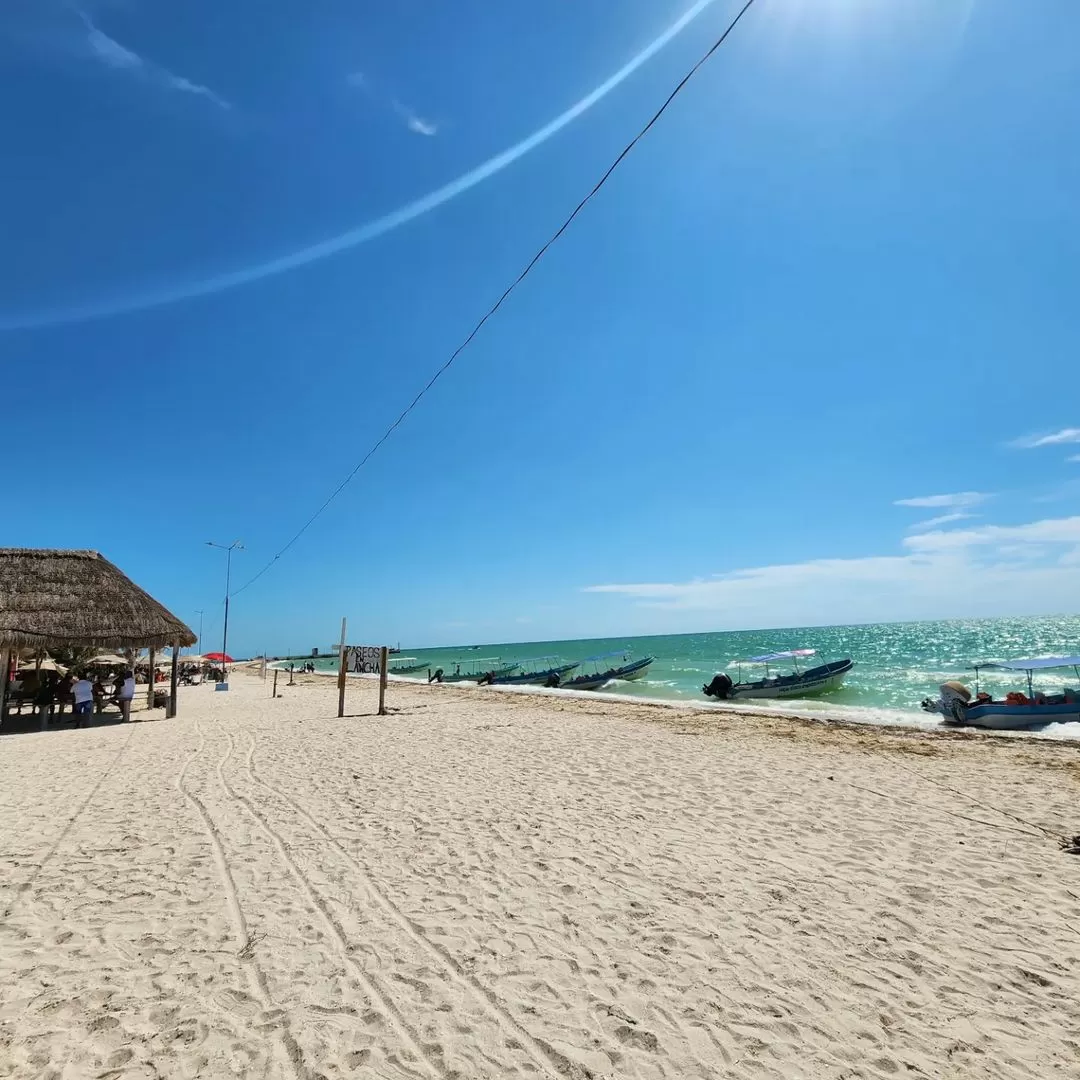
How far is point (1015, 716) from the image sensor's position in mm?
15445

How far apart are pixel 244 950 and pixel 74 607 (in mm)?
12546

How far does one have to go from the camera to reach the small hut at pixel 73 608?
11.9 meters

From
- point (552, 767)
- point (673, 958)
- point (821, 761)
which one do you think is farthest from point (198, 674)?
point (673, 958)

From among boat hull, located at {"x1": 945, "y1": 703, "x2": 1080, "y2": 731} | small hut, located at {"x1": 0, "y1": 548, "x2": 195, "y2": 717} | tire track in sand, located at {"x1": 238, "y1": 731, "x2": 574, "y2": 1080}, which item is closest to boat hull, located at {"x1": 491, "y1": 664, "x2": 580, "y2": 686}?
boat hull, located at {"x1": 945, "y1": 703, "x2": 1080, "y2": 731}

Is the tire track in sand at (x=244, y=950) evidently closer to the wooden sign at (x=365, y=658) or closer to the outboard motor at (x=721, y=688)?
the wooden sign at (x=365, y=658)

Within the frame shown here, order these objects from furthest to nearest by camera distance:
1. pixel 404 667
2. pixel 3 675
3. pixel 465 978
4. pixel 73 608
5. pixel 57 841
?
pixel 404 667, pixel 73 608, pixel 3 675, pixel 57 841, pixel 465 978

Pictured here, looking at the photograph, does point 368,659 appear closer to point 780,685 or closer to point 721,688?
point 721,688

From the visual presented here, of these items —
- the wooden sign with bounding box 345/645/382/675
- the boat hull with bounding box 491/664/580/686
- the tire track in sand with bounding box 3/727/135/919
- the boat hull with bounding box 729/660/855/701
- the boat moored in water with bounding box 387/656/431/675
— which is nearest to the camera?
the tire track in sand with bounding box 3/727/135/919

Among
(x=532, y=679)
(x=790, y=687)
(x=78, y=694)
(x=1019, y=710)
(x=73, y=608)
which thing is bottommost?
(x=532, y=679)

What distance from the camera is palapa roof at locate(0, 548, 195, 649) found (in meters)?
11.9

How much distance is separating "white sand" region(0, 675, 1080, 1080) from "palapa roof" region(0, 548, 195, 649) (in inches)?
221

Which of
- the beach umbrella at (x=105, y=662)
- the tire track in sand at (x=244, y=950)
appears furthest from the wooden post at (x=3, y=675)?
the tire track in sand at (x=244, y=950)

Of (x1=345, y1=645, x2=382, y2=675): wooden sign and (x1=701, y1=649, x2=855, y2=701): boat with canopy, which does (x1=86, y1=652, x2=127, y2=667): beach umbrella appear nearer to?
(x1=345, y1=645, x2=382, y2=675): wooden sign


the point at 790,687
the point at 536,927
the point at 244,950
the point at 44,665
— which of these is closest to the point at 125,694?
the point at 44,665
